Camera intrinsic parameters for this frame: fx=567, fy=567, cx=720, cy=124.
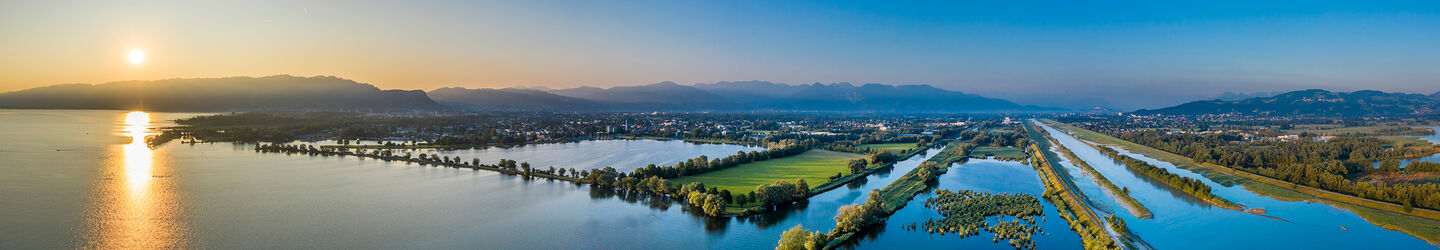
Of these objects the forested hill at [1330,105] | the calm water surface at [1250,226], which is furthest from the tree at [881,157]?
the forested hill at [1330,105]

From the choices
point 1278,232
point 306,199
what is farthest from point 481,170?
point 1278,232

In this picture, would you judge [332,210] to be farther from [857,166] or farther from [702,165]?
[857,166]

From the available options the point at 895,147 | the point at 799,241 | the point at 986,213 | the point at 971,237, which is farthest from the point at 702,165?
the point at 895,147

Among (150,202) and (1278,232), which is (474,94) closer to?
(150,202)

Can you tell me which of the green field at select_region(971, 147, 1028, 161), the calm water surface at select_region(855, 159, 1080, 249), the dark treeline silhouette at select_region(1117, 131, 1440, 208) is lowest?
the calm water surface at select_region(855, 159, 1080, 249)

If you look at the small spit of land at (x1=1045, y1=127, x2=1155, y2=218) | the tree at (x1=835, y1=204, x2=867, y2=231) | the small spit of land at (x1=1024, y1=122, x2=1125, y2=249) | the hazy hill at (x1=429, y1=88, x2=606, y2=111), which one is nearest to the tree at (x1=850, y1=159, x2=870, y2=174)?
the small spit of land at (x1=1024, y1=122, x2=1125, y2=249)

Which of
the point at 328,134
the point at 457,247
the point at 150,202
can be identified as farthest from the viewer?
the point at 328,134

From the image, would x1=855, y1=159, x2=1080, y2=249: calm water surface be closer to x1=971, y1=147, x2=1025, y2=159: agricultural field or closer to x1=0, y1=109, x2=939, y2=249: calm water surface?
x1=0, y1=109, x2=939, y2=249: calm water surface
